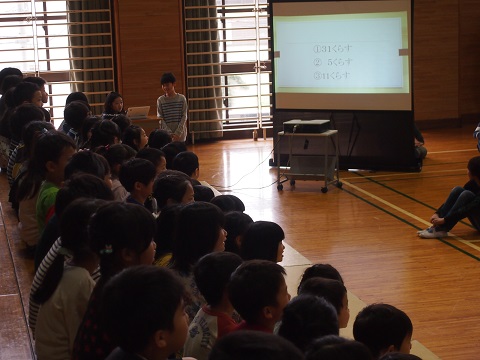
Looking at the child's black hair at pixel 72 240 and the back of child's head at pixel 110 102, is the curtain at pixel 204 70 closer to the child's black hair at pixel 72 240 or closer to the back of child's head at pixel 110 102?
the back of child's head at pixel 110 102

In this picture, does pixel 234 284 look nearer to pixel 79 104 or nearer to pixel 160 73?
pixel 79 104

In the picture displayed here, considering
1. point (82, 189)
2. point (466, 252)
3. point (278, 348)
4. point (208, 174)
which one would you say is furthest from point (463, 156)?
point (278, 348)

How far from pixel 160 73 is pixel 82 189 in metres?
9.12

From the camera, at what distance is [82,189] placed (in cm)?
327

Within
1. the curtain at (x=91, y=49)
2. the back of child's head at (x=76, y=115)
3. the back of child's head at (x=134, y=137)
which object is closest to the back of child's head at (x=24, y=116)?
the back of child's head at (x=76, y=115)

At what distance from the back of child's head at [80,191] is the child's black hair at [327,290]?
0.90m

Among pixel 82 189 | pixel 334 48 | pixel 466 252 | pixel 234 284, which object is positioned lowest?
pixel 466 252

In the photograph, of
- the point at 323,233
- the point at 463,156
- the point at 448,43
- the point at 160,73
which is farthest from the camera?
the point at 448,43

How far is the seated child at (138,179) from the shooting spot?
438 cm

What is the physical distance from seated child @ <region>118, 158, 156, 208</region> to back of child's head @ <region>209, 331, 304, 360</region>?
284cm

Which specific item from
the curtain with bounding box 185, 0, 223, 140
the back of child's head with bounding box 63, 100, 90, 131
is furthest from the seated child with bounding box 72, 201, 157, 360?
the curtain with bounding box 185, 0, 223, 140

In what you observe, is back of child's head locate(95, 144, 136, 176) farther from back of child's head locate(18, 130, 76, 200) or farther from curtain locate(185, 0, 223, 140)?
curtain locate(185, 0, 223, 140)

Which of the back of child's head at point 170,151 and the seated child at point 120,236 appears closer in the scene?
the seated child at point 120,236

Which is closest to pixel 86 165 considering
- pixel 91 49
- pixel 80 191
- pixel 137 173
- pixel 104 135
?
pixel 137 173
